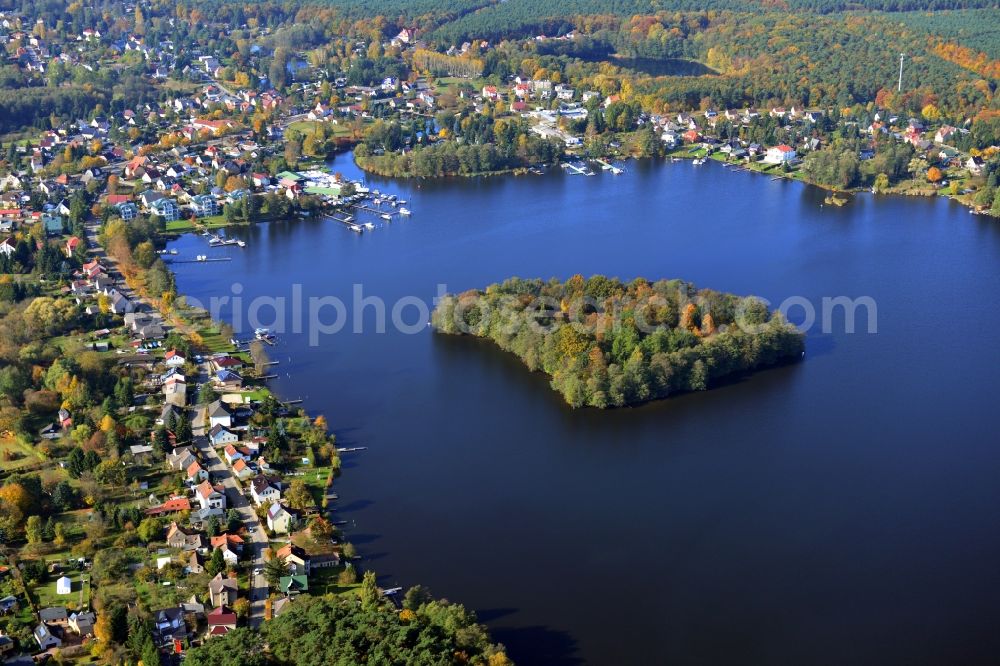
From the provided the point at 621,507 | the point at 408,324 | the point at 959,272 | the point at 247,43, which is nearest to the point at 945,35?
the point at 959,272

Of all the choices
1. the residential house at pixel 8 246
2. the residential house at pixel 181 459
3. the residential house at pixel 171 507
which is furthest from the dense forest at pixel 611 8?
the residential house at pixel 171 507

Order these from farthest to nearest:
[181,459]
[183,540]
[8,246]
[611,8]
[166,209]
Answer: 1. [611,8]
2. [166,209]
3. [8,246]
4. [181,459]
5. [183,540]

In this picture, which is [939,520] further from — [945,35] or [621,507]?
[945,35]

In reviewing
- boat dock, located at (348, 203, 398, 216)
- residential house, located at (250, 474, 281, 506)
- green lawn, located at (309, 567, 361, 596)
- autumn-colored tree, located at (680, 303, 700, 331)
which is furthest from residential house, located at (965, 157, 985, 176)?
green lawn, located at (309, 567, 361, 596)

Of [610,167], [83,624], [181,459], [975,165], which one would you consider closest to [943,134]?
[975,165]

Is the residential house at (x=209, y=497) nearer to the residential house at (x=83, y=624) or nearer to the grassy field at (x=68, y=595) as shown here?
the grassy field at (x=68, y=595)

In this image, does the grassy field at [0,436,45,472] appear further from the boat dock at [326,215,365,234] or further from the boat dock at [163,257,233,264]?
the boat dock at [326,215,365,234]

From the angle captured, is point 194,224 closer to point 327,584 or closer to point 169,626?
point 327,584
